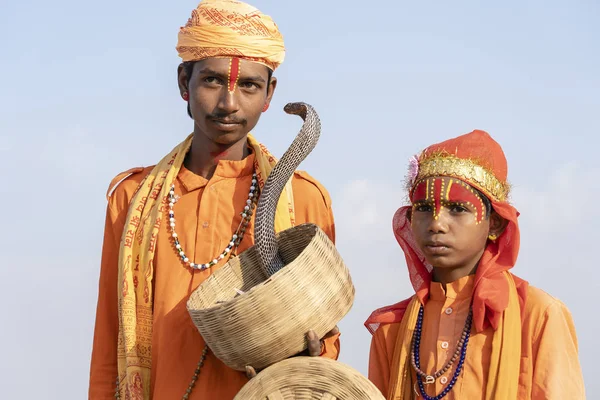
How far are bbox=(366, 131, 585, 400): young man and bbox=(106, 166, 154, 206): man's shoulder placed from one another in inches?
56.2

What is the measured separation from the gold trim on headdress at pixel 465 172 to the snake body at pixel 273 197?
2.02 ft

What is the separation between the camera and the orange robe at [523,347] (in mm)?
4758

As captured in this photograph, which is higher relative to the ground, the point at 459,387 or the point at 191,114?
the point at 191,114

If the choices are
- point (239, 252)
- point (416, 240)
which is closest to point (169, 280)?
point (239, 252)

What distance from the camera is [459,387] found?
486cm

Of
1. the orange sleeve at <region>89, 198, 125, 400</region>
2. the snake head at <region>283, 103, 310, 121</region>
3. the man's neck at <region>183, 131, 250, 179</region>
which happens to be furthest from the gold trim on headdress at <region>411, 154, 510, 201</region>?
the orange sleeve at <region>89, 198, 125, 400</region>

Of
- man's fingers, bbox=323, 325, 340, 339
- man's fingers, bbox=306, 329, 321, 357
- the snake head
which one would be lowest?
man's fingers, bbox=306, 329, 321, 357

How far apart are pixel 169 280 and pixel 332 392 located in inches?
42.3

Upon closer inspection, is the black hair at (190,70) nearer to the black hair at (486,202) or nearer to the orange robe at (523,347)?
the black hair at (486,202)

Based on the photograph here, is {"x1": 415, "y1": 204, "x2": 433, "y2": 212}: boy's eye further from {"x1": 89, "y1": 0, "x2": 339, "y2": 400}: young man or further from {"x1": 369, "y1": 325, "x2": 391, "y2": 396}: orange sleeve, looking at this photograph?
{"x1": 369, "y1": 325, "x2": 391, "y2": 396}: orange sleeve

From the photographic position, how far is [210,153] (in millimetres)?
5219

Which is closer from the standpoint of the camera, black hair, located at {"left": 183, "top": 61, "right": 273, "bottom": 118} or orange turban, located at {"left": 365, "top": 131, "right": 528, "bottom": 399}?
orange turban, located at {"left": 365, "top": 131, "right": 528, "bottom": 399}

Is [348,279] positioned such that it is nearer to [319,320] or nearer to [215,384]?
[319,320]

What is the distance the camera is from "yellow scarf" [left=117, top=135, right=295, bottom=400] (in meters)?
4.94
